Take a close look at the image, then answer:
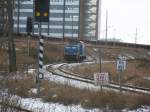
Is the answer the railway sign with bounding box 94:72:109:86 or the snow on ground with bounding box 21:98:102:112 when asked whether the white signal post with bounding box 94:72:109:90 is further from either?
the snow on ground with bounding box 21:98:102:112

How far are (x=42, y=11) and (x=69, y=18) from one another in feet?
506

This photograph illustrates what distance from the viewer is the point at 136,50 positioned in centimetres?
7962

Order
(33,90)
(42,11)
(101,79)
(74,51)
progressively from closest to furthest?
(101,79)
(42,11)
(33,90)
(74,51)

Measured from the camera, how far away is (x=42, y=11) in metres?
23.0

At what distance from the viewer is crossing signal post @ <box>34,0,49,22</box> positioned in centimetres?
2295

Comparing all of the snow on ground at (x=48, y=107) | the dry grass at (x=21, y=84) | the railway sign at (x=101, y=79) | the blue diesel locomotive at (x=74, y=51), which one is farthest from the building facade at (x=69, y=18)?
the snow on ground at (x=48, y=107)

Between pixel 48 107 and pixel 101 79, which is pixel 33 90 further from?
pixel 48 107

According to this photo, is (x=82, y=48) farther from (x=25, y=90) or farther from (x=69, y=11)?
(x=69, y=11)

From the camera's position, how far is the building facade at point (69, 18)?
173m

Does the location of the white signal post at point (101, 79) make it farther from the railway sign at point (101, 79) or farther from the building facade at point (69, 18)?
the building facade at point (69, 18)

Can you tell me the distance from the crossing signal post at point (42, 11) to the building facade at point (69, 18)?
477 ft

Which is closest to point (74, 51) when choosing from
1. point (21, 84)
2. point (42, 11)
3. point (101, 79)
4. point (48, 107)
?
point (21, 84)

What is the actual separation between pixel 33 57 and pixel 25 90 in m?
30.8

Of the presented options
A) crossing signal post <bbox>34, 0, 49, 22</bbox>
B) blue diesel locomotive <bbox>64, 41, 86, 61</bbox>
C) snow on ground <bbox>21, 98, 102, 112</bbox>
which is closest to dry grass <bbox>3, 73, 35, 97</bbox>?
snow on ground <bbox>21, 98, 102, 112</bbox>
